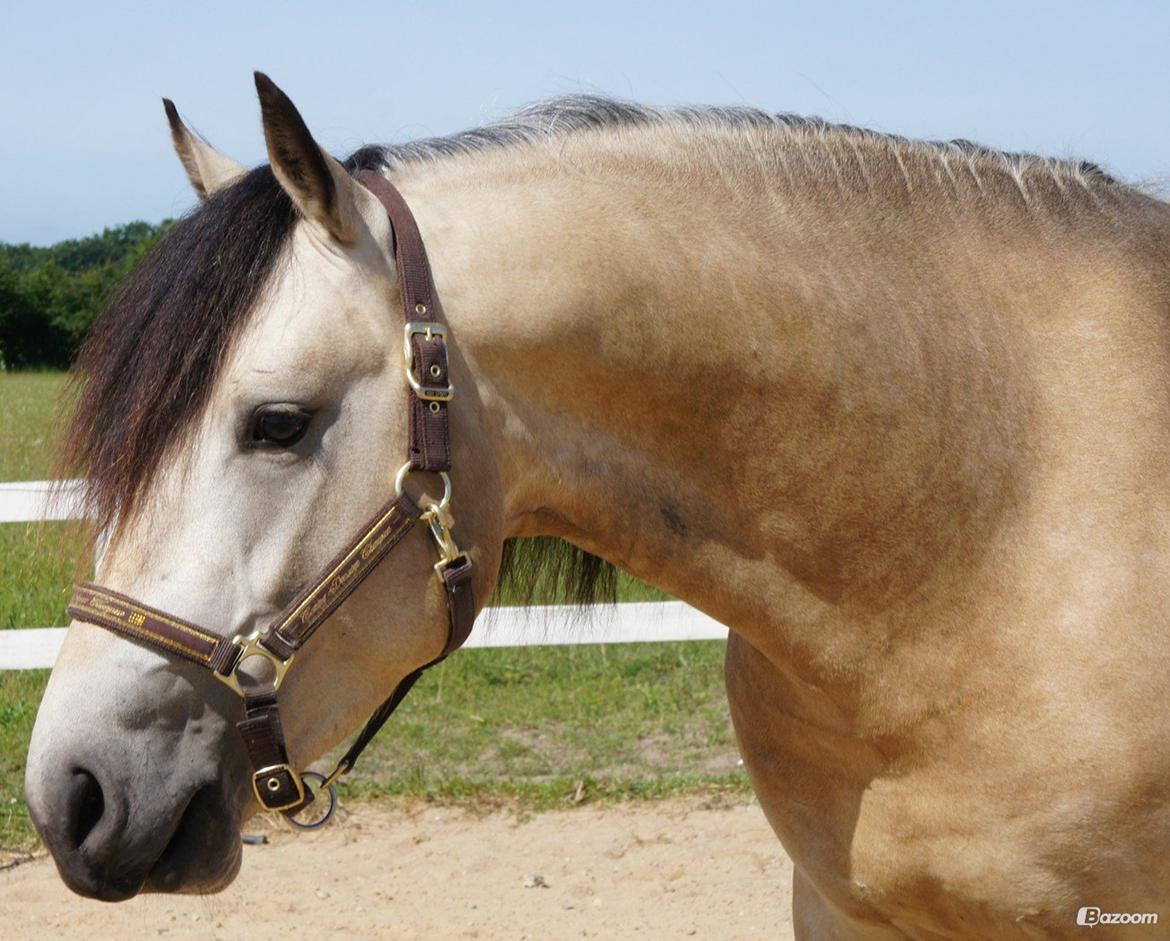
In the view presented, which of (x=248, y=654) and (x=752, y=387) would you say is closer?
(x=248, y=654)

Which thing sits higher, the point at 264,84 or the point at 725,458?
the point at 264,84

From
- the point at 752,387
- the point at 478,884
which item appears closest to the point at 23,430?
the point at 478,884

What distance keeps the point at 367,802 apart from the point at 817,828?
11.2 ft

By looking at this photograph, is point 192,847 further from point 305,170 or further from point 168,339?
point 305,170

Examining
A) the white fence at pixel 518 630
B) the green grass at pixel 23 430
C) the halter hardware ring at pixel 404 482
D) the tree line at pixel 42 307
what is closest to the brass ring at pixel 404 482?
the halter hardware ring at pixel 404 482

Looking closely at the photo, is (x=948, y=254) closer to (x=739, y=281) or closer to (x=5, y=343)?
(x=739, y=281)

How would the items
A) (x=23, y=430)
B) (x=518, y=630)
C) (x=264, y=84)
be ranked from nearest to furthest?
(x=264, y=84)
(x=518, y=630)
(x=23, y=430)

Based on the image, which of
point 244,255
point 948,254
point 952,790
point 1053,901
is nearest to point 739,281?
point 948,254

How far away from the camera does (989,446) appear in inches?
86.8

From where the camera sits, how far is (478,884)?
4.72 m

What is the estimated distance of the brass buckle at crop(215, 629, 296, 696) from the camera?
1.80m

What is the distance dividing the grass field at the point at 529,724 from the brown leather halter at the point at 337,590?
143 inches

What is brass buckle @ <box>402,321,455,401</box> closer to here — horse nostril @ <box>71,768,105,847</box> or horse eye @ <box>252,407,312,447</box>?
horse eye @ <box>252,407,312,447</box>

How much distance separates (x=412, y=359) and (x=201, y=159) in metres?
0.72
